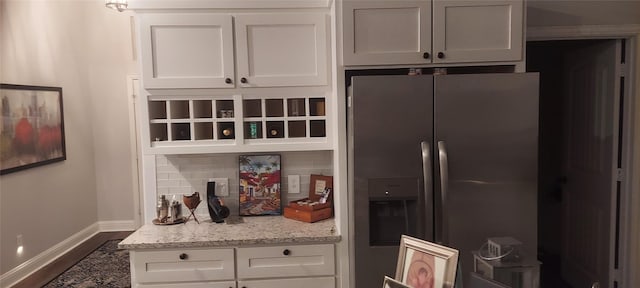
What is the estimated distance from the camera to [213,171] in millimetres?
2936

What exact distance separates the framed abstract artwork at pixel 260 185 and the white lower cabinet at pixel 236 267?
0.47 meters

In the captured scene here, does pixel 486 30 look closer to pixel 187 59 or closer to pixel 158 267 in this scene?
pixel 187 59

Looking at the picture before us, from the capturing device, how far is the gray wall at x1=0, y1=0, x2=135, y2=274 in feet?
13.6

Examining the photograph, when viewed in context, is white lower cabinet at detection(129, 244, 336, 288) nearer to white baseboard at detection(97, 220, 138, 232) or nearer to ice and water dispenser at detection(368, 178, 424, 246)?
ice and water dispenser at detection(368, 178, 424, 246)

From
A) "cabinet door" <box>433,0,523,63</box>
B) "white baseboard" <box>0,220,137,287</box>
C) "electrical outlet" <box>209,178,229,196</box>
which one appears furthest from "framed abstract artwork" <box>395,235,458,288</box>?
"white baseboard" <box>0,220,137,287</box>

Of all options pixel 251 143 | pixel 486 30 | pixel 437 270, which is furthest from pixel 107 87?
pixel 437 270

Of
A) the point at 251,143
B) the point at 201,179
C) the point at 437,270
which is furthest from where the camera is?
the point at 201,179

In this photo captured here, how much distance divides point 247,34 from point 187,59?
0.37 meters

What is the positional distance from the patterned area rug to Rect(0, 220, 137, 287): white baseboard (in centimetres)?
34

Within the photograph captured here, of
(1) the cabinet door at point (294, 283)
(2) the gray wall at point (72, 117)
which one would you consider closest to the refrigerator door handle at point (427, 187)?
(1) the cabinet door at point (294, 283)

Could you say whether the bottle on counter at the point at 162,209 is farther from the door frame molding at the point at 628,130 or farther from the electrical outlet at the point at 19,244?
the door frame molding at the point at 628,130

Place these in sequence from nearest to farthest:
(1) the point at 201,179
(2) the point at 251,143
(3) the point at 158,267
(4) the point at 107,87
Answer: (3) the point at 158,267, (2) the point at 251,143, (1) the point at 201,179, (4) the point at 107,87

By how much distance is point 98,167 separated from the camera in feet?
18.7

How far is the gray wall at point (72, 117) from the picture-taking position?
4.14 metres
